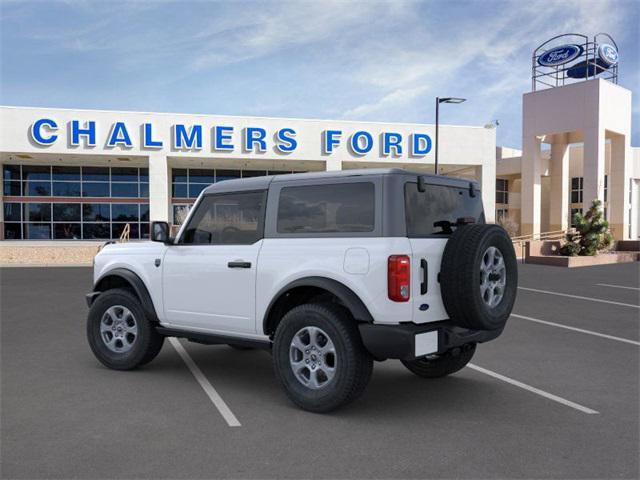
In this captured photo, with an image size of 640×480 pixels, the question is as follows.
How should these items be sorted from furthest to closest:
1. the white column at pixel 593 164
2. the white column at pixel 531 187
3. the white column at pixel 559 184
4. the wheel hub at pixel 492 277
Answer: the white column at pixel 559 184, the white column at pixel 531 187, the white column at pixel 593 164, the wheel hub at pixel 492 277

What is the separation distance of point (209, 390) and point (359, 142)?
30102 millimetres

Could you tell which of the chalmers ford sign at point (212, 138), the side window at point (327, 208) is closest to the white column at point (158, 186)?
the chalmers ford sign at point (212, 138)

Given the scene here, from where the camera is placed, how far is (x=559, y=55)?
35688 mm

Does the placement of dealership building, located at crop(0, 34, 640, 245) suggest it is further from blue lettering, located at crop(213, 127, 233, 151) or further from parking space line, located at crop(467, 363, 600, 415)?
parking space line, located at crop(467, 363, 600, 415)

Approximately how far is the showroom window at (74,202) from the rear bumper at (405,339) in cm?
3403

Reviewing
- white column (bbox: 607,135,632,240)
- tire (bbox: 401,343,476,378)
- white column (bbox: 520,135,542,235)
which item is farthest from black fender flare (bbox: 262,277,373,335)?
white column (bbox: 607,135,632,240)

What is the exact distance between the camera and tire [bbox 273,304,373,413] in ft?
15.1

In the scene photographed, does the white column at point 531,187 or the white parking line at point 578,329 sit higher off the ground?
the white column at point 531,187

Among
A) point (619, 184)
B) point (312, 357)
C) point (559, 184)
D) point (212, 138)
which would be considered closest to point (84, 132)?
point (212, 138)

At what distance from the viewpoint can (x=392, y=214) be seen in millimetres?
4609

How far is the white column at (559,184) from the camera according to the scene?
37219 millimetres

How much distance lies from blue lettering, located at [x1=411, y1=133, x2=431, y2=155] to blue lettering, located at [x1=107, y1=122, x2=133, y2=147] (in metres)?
16.7

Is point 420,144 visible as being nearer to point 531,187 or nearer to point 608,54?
point 531,187

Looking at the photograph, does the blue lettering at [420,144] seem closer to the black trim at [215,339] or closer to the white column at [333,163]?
the white column at [333,163]
